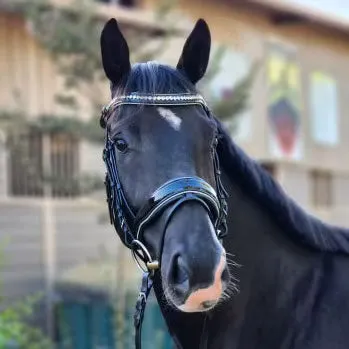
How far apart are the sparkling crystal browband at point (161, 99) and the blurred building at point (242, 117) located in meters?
6.10

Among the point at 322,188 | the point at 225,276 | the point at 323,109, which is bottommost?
the point at 322,188

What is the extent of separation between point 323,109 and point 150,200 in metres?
14.5

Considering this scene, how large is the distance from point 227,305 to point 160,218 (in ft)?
1.60

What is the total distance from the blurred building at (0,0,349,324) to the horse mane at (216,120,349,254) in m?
5.98

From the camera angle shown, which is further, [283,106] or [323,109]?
[323,109]

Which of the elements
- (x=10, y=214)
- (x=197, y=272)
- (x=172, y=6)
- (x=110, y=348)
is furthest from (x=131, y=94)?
(x=10, y=214)

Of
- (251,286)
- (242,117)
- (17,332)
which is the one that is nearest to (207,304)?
(251,286)

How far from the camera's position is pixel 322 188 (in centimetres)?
1675

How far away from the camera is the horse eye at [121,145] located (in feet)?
8.63

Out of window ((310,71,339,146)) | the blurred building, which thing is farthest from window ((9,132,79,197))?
window ((310,71,339,146))

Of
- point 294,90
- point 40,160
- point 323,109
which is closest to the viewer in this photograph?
point 40,160

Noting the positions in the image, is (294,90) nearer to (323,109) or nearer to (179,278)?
(323,109)

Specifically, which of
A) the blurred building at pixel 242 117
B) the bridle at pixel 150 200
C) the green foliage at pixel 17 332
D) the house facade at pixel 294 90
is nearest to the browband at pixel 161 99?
the bridle at pixel 150 200

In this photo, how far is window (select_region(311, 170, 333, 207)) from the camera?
16.4 metres
